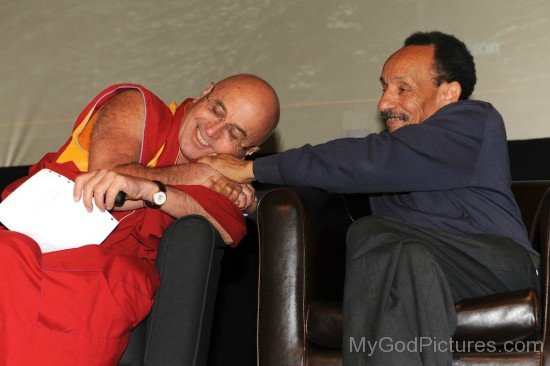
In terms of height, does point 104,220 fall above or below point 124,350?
above

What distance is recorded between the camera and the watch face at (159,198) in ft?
6.82

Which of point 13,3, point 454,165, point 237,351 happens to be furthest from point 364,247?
point 13,3

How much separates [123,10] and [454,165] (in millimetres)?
2118

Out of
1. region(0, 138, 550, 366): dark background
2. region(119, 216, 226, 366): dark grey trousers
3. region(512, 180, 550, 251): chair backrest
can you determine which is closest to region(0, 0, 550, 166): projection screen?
region(0, 138, 550, 366): dark background

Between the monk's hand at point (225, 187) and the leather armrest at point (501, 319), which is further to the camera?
the monk's hand at point (225, 187)

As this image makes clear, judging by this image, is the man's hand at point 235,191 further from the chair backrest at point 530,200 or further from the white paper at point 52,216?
the chair backrest at point 530,200

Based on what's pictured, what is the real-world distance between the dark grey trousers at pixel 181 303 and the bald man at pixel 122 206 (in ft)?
0.14

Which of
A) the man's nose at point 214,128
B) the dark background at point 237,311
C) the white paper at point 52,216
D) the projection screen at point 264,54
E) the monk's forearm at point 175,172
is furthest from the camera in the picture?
the dark background at point 237,311

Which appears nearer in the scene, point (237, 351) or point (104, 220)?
point (104, 220)

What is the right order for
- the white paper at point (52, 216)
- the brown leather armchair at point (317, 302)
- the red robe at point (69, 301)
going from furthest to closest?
the brown leather armchair at point (317, 302)
the white paper at point (52, 216)
the red robe at point (69, 301)

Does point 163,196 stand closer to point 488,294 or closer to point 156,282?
point 156,282

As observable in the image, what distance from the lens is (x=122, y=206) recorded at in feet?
6.96

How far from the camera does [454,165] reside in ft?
7.54

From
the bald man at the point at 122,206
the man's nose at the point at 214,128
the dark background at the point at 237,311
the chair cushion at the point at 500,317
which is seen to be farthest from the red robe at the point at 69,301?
the dark background at the point at 237,311
